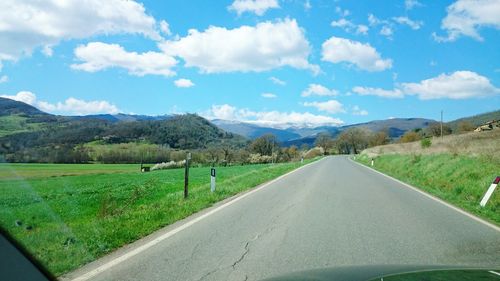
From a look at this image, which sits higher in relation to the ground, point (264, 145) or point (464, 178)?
point (264, 145)

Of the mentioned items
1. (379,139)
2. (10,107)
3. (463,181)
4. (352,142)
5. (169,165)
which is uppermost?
(379,139)

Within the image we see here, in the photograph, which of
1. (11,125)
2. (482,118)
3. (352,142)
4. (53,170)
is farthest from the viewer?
(352,142)

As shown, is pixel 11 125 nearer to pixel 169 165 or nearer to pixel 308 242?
pixel 308 242

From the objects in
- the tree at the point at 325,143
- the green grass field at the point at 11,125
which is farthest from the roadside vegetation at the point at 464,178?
the tree at the point at 325,143

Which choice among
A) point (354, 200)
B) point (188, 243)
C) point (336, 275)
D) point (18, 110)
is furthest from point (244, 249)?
point (354, 200)

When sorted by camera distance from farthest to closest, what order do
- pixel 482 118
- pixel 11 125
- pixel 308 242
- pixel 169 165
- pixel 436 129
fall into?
pixel 482 118 < pixel 436 129 < pixel 169 165 < pixel 308 242 < pixel 11 125

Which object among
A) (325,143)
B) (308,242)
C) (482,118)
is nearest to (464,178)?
(308,242)

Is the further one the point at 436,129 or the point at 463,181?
the point at 436,129

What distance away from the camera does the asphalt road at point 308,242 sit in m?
6.43

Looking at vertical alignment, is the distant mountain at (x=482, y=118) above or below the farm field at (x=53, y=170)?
above

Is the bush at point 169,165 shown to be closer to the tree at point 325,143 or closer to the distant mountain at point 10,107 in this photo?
the distant mountain at point 10,107

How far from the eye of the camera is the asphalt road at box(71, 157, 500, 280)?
643 cm

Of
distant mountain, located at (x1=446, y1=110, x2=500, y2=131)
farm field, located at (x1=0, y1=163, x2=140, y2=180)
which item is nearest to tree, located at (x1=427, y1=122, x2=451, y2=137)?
distant mountain, located at (x1=446, y1=110, x2=500, y2=131)

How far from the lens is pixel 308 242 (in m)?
8.24
